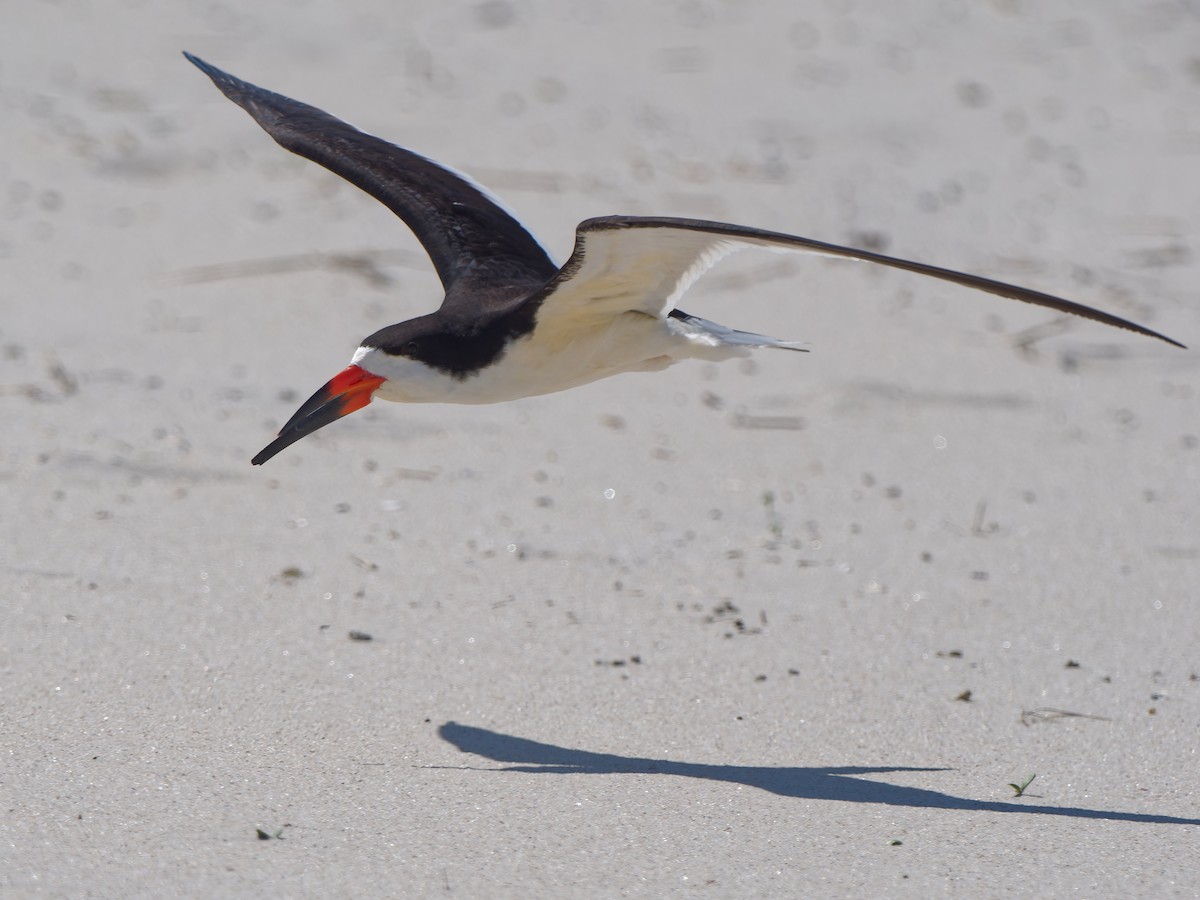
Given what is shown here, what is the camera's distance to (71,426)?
18.9ft

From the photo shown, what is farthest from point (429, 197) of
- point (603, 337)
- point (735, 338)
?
point (735, 338)

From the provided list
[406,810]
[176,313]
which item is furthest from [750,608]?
[176,313]

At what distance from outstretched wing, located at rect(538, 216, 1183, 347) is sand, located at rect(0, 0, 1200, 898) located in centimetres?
92

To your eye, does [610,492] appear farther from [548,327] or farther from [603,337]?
[548,327]

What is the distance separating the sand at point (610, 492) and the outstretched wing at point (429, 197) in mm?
850

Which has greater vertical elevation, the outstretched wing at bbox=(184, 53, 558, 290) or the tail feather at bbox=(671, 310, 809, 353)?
the outstretched wing at bbox=(184, 53, 558, 290)

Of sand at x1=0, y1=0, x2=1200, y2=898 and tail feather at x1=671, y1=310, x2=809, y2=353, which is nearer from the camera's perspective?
sand at x1=0, y1=0, x2=1200, y2=898

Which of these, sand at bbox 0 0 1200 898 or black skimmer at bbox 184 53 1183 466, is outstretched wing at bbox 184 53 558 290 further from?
sand at bbox 0 0 1200 898

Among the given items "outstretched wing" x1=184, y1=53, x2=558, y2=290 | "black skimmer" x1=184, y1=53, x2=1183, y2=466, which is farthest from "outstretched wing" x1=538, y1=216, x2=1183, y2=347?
"outstretched wing" x1=184, y1=53, x2=558, y2=290

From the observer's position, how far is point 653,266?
4.17 m

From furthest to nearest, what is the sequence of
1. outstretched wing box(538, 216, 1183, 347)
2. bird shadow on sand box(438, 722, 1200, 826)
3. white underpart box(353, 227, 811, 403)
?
1. white underpart box(353, 227, 811, 403)
2. bird shadow on sand box(438, 722, 1200, 826)
3. outstretched wing box(538, 216, 1183, 347)

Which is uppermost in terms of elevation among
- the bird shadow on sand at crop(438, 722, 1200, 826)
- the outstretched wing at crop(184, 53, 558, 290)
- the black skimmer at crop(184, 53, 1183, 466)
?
the outstretched wing at crop(184, 53, 558, 290)

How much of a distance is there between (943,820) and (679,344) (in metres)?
1.54

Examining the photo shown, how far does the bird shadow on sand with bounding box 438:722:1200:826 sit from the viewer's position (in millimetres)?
3668
